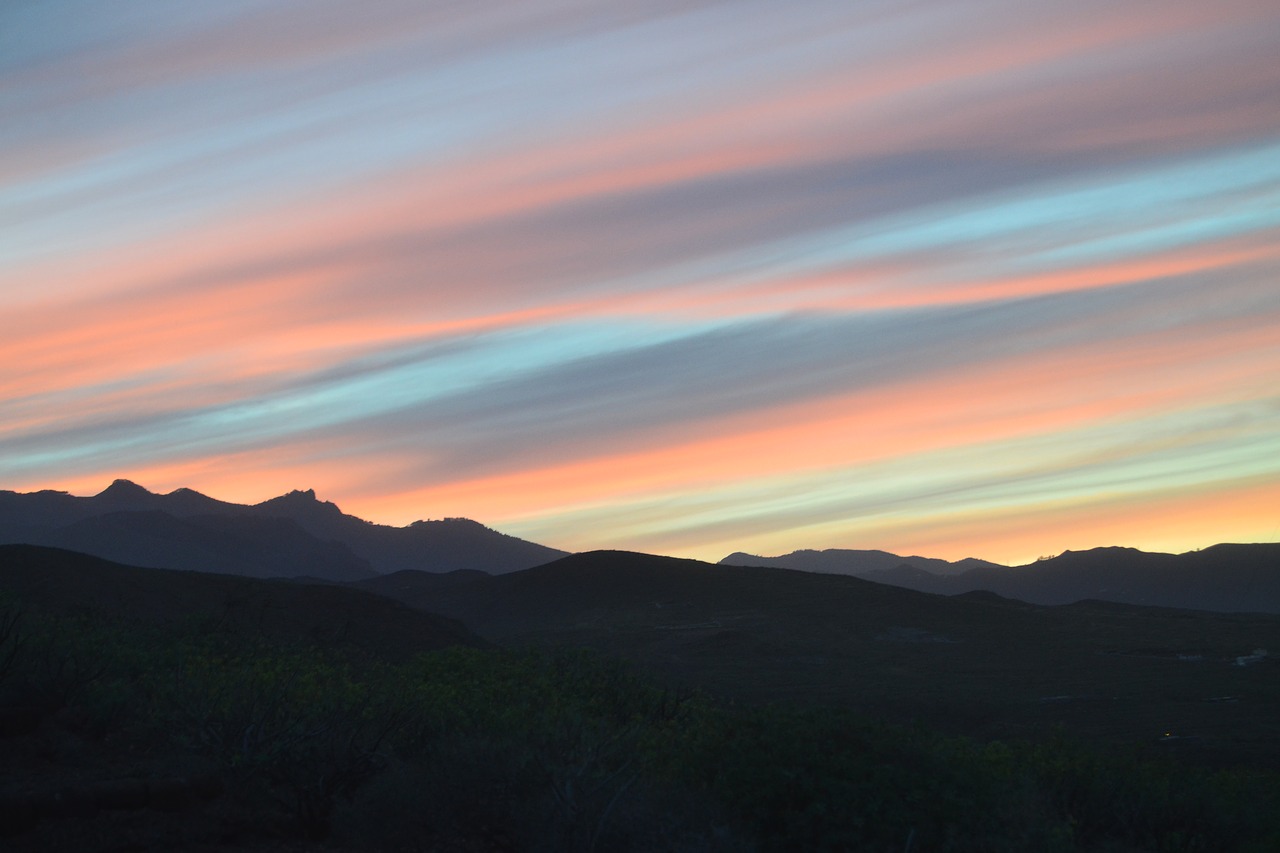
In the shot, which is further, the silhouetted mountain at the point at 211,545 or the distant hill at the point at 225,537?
the distant hill at the point at 225,537

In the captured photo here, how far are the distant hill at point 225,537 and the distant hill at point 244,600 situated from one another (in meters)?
83.0

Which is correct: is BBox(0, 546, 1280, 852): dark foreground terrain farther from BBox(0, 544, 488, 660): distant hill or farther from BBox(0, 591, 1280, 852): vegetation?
BBox(0, 544, 488, 660): distant hill

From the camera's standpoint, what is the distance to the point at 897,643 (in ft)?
216

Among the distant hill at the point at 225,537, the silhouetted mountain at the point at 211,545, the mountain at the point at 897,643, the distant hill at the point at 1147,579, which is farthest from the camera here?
the distant hill at the point at 1147,579

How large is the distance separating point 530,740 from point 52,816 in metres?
5.44

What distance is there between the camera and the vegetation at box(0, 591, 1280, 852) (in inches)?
492

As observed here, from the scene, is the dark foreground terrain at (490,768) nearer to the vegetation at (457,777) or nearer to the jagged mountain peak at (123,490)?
the vegetation at (457,777)

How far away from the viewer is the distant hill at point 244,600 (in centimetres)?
4347

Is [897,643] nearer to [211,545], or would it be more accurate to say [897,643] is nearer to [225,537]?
[211,545]

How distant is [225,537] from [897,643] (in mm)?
110109

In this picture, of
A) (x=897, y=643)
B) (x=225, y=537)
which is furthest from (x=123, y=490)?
(x=897, y=643)

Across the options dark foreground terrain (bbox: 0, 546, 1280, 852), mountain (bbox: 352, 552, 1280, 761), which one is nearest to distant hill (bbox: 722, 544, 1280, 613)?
mountain (bbox: 352, 552, 1280, 761)

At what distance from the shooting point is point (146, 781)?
12.7m

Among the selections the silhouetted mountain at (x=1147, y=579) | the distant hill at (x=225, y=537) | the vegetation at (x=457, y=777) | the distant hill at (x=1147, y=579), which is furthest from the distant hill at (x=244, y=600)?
the silhouetted mountain at (x=1147, y=579)
